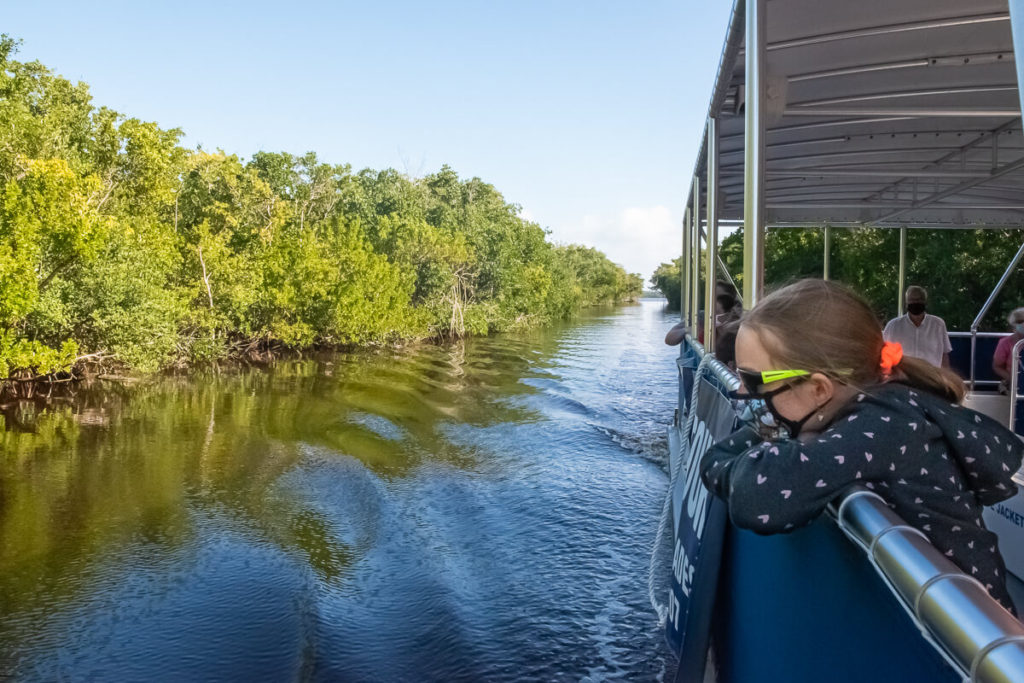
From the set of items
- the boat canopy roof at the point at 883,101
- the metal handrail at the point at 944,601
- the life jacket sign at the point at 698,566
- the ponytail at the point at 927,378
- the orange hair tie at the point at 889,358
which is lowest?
the life jacket sign at the point at 698,566

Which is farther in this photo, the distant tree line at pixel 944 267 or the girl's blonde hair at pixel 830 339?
the distant tree line at pixel 944 267

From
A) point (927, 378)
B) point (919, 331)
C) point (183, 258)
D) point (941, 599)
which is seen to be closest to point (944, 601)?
point (941, 599)

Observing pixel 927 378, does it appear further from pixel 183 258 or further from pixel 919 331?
pixel 183 258

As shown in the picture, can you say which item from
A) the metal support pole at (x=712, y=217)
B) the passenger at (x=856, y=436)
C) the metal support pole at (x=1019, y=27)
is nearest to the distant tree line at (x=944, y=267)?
the metal support pole at (x=712, y=217)

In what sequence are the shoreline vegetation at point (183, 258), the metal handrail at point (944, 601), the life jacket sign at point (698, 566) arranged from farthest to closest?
the shoreline vegetation at point (183, 258) → the life jacket sign at point (698, 566) → the metal handrail at point (944, 601)

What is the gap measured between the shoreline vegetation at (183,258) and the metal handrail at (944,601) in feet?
54.9

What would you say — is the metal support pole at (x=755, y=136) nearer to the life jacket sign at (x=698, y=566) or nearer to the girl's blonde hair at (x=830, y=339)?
the life jacket sign at (x=698, y=566)

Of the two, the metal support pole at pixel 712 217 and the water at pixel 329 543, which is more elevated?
the metal support pole at pixel 712 217

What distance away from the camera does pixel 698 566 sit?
9.12ft

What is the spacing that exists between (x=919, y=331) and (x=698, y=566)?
562 cm

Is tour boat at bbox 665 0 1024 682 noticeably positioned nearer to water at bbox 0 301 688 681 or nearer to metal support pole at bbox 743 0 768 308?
metal support pole at bbox 743 0 768 308

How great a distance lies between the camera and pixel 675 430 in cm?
1078

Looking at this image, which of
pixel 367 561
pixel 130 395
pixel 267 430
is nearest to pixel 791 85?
pixel 367 561

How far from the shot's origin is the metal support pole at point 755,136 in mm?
3189
